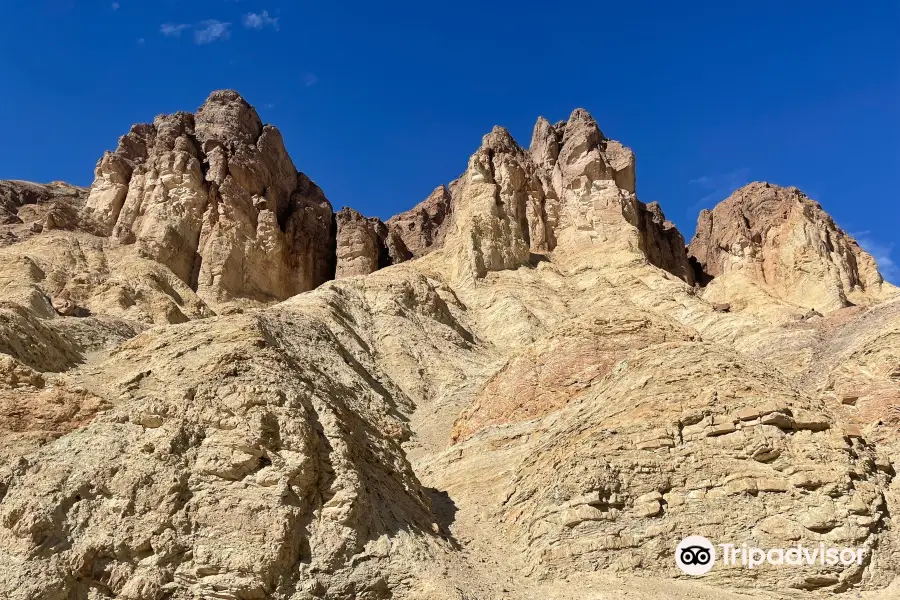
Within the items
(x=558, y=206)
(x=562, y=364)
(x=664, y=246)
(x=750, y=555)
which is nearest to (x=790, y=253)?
(x=664, y=246)

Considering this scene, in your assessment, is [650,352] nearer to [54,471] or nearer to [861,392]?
[861,392]

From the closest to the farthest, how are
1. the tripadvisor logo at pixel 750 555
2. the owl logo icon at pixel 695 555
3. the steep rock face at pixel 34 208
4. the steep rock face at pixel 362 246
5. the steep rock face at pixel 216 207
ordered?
the tripadvisor logo at pixel 750 555 < the owl logo icon at pixel 695 555 < the steep rock face at pixel 34 208 < the steep rock face at pixel 216 207 < the steep rock face at pixel 362 246

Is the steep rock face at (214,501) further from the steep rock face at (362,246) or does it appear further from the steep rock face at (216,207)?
the steep rock face at (362,246)

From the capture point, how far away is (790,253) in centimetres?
6656

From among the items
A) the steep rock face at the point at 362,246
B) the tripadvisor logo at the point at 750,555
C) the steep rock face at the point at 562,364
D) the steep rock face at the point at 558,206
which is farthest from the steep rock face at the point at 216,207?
the tripadvisor logo at the point at 750,555

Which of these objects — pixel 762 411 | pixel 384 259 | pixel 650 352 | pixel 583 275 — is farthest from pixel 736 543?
pixel 384 259

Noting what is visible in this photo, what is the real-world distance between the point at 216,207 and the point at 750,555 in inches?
2076

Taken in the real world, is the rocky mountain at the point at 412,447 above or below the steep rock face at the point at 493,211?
below

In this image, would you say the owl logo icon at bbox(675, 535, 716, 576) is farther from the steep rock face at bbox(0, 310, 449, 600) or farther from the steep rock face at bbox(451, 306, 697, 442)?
the steep rock face at bbox(451, 306, 697, 442)

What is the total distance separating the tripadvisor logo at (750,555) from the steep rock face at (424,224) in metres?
62.7

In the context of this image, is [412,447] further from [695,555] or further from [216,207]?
[216,207]

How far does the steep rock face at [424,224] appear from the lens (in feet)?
267

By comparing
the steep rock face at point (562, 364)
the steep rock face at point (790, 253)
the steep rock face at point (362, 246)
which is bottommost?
the steep rock face at point (562, 364)

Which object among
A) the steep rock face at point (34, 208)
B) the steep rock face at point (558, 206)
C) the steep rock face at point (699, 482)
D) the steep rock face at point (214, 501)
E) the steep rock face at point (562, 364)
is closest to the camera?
the steep rock face at point (214, 501)
